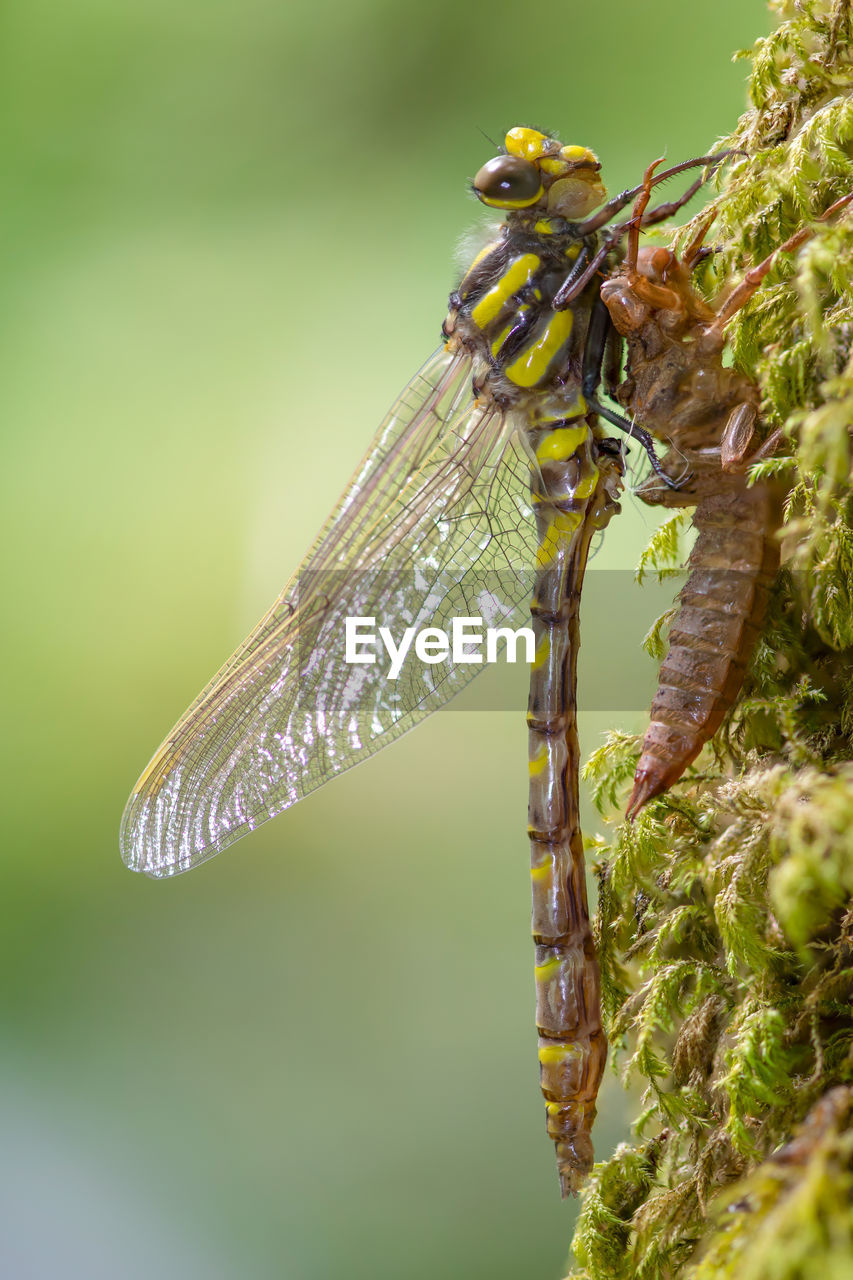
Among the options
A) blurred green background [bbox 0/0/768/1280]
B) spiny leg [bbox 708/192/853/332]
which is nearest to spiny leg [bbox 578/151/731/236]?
spiny leg [bbox 708/192/853/332]

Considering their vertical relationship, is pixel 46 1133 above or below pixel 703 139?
below

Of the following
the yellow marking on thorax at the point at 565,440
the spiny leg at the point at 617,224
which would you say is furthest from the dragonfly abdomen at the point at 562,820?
the spiny leg at the point at 617,224

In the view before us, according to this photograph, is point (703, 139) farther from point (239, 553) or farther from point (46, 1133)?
point (46, 1133)

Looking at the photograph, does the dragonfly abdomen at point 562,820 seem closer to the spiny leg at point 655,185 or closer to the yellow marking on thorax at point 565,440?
the yellow marking on thorax at point 565,440

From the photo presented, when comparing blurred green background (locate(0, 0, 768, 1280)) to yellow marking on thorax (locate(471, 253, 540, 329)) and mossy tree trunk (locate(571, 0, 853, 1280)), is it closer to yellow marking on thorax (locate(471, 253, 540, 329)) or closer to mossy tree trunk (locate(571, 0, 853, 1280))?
yellow marking on thorax (locate(471, 253, 540, 329))

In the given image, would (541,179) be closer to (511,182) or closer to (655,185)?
(511,182)

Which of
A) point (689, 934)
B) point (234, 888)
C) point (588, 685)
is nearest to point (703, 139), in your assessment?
point (588, 685)

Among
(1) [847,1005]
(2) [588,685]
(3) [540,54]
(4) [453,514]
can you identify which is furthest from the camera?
(3) [540,54]
